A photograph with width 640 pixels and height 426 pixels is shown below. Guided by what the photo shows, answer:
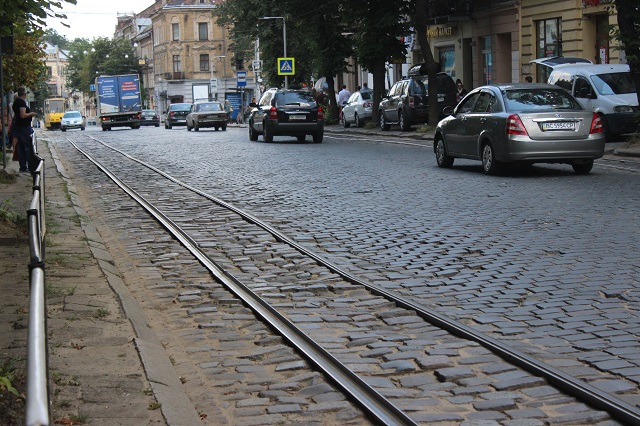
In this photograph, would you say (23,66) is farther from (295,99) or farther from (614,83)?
(614,83)

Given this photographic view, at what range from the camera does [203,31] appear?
375ft

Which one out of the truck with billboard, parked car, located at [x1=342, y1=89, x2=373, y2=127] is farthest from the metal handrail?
the truck with billboard

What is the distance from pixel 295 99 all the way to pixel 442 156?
13592mm

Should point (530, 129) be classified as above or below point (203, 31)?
below

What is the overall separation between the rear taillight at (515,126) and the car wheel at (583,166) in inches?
50.2

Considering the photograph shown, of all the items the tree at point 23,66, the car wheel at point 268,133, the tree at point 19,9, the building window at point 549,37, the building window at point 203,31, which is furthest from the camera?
the building window at point 203,31

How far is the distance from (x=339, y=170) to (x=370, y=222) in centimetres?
828

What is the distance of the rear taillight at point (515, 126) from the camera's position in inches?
679

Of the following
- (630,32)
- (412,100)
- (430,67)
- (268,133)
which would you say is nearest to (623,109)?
(630,32)

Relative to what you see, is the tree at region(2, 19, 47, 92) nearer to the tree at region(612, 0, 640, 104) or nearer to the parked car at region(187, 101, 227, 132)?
the tree at region(612, 0, 640, 104)

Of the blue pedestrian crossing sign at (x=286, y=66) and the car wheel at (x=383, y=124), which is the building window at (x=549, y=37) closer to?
the car wheel at (x=383, y=124)

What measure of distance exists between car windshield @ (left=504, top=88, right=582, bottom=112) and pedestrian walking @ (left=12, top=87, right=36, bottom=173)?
33.5 ft

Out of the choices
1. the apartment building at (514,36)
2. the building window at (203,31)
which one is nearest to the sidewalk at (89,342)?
the apartment building at (514,36)

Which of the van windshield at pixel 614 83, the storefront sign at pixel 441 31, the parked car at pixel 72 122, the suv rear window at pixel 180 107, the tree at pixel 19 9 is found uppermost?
the storefront sign at pixel 441 31
